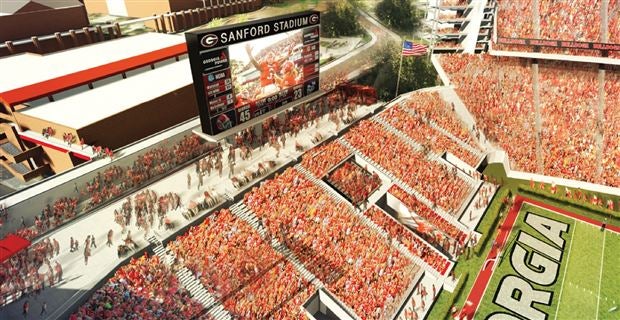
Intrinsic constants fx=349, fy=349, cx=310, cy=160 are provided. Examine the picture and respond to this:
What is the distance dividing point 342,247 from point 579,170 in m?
19.3

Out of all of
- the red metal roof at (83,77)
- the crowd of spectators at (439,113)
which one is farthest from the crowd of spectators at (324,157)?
the red metal roof at (83,77)

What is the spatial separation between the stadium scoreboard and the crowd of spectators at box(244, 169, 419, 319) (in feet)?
14.9

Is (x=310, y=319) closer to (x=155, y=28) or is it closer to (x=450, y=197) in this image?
(x=450, y=197)

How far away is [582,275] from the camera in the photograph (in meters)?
18.2

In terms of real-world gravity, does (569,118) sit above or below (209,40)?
below

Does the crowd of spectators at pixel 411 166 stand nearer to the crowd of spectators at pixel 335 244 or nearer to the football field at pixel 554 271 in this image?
the football field at pixel 554 271

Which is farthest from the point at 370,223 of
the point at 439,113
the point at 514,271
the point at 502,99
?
the point at 502,99

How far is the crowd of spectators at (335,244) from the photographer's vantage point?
16531 millimetres

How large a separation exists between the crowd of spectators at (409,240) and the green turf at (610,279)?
7204 mm

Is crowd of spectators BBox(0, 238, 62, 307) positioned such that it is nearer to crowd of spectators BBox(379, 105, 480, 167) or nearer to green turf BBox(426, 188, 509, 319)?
green turf BBox(426, 188, 509, 319)

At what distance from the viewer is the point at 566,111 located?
89.6ft

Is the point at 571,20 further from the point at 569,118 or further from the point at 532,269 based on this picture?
the point at 532,269

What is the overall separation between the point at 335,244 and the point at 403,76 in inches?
904

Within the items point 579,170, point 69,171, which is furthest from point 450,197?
point 69,171
